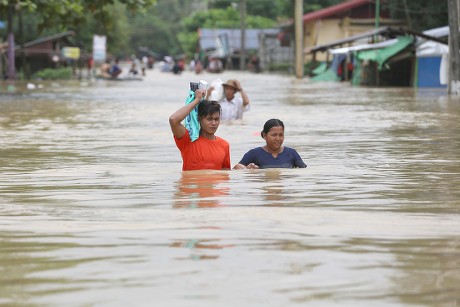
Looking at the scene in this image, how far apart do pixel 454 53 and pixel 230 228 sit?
91.4 ft

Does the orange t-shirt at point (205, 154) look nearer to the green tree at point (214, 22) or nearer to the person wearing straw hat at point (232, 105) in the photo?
the person wearing straw hat at point (232, 105)

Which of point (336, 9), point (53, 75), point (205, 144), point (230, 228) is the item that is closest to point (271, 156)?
point (205, 144)

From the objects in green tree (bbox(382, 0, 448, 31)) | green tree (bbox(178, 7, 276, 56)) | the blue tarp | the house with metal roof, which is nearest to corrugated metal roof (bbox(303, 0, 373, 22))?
the house with metal roof

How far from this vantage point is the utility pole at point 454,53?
3344cm

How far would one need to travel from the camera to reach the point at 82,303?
516 centimetres

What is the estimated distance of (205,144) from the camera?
1045 cm

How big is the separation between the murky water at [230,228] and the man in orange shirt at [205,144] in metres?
0.15

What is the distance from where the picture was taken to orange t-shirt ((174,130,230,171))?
410 inches

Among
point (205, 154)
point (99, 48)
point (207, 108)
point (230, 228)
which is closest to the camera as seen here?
point (230, 228)

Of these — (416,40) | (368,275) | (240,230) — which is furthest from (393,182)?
(416,40)

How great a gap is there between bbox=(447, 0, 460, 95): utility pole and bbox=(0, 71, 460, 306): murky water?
62.1 ft

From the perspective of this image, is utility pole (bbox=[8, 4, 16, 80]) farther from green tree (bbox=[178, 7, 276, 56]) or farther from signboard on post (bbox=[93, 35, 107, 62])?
green tree (bbox=[178, 7, 276, 56])

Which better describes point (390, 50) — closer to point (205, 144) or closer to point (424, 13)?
point (424, 13)

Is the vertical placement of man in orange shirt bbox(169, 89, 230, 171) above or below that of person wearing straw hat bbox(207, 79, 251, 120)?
above
